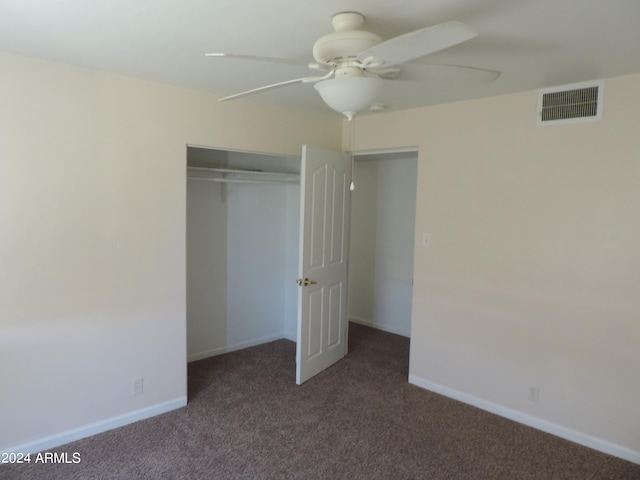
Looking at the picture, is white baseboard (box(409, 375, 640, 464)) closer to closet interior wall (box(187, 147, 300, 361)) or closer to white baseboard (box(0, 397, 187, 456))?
closet interior wall (box(187, 147, 300, 361))

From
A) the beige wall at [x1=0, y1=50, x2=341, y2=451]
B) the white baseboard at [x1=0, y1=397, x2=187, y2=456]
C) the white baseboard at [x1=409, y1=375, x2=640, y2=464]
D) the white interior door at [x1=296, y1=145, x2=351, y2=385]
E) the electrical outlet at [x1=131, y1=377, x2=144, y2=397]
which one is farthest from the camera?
the white interior door at [x1=296, y1=145, x2=351, y2=385]

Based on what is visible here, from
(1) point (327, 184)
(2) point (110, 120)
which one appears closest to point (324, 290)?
(1) point (327, 184)

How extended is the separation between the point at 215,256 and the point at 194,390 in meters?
1.26

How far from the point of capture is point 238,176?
411 cm

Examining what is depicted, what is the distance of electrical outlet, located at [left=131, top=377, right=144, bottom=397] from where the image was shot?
292 cm

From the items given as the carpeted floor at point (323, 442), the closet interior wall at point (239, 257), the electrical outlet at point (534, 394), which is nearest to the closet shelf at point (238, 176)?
the closet interior wall at point (239, 257)

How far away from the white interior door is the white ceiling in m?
1.09

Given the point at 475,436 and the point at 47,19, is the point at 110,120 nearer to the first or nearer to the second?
the point at 47,19

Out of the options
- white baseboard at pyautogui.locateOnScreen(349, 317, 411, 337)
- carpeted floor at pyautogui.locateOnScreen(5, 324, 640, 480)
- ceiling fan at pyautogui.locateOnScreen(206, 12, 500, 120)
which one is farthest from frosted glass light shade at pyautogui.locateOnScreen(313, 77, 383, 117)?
white baseboard at pyautogui.locateOnScreen(349, 317, 411, 337)

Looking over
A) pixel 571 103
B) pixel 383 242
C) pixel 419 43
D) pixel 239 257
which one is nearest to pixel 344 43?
pixel 419 43

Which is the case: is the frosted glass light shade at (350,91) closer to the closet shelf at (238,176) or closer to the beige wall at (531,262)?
the beige wall at (531,262)

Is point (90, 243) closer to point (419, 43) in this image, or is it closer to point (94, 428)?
point (94, 428)

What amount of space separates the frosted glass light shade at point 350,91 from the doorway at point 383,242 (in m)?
3.07

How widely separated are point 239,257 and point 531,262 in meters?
2.66
